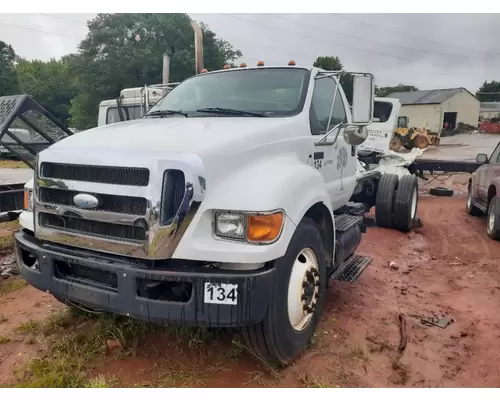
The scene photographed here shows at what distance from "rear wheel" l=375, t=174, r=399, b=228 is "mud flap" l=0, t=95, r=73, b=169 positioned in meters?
4.65

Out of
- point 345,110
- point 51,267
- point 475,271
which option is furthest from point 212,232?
point 475,271

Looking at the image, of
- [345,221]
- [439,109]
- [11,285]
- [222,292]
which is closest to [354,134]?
[345,221]

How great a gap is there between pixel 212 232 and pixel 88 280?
2.98ft

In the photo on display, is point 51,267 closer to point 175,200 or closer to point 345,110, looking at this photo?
point 175,200

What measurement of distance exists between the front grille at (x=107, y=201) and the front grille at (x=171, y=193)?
0.12 m

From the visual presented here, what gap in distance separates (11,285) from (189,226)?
3.15 meters

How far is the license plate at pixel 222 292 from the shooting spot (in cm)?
250

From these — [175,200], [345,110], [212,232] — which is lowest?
[212,232]

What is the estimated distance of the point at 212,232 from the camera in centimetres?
257

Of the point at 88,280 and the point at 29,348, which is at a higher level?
the point at 88,280

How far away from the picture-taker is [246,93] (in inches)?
153

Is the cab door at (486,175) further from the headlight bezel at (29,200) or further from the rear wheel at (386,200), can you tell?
the headlight bezel at (29,200)

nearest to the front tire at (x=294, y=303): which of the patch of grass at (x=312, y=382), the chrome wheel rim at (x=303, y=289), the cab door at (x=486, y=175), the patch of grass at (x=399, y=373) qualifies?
the chrome wheel rim at (x=303, y=289)

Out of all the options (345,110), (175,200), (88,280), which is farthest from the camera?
(345,110)
